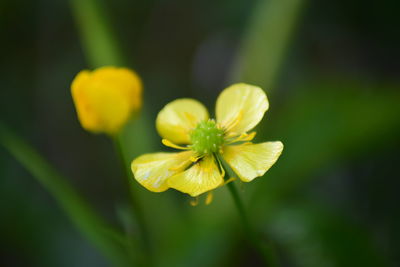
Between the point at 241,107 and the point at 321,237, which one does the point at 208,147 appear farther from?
the point at 321,237

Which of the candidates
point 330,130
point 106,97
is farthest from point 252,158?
point 330,130

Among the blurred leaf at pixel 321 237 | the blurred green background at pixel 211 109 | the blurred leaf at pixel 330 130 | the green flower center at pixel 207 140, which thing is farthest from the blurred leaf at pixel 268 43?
the green flower center at pixel 207 140

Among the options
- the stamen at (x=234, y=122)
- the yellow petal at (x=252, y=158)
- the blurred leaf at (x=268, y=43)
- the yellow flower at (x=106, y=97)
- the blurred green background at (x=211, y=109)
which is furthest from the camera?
the blurred leaf at (x=268, y=43)

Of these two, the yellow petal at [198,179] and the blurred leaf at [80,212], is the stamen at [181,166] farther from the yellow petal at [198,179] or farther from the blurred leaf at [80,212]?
the blurred leaf at [80,212]

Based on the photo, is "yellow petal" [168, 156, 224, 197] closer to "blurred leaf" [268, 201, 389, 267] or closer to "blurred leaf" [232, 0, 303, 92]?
"blurred leaf" [268, 201, 389, 267]

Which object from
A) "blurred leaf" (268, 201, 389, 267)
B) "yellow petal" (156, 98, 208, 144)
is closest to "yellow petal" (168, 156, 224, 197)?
"yellow petal" (156, 98, 208, 144)

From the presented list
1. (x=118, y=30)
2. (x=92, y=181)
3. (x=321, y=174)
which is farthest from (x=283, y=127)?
(x=118, y=30)

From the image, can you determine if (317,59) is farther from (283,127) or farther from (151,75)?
(151,75)
